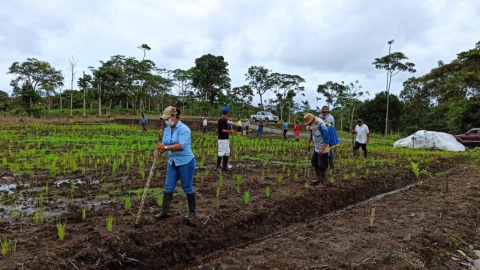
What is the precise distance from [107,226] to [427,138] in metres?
18.0

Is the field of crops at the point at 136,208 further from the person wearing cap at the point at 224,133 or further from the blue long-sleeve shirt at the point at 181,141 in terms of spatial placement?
the blue long-sleeve shirt at the point at 181,141

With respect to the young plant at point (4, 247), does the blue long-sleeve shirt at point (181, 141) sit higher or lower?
higher

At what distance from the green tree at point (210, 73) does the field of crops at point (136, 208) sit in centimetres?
2739

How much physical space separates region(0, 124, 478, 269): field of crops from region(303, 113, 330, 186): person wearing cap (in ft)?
1.40

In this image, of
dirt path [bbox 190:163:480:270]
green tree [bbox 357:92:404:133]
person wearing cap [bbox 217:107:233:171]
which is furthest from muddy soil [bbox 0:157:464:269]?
green tree [bbox 357:92:404:133]

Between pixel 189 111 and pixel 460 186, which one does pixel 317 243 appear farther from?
pixel 189 111

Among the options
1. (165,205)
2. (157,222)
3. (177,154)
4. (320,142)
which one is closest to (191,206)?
(165,205)

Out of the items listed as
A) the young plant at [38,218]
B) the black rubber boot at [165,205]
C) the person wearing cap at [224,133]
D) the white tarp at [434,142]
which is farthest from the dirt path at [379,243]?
the white tarp at [434,142]

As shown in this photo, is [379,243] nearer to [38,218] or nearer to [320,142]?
[320,142]

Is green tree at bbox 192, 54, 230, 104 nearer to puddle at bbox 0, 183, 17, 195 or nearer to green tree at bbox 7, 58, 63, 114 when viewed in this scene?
green tree at bbox 7, 58, 63, 114

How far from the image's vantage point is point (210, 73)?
35.9 metres

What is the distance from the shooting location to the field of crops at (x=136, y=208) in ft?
11.8

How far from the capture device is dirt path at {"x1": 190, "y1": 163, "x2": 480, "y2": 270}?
353 centimetres

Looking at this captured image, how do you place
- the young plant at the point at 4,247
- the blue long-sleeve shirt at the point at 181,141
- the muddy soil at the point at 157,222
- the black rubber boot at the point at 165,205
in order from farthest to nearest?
the black rubber boot at the point at 165,205 < the blue long-sleeve shirt at the point at 181,141 < the muddy soil at the point at 157,222 < the young plant at the point at 4,247
